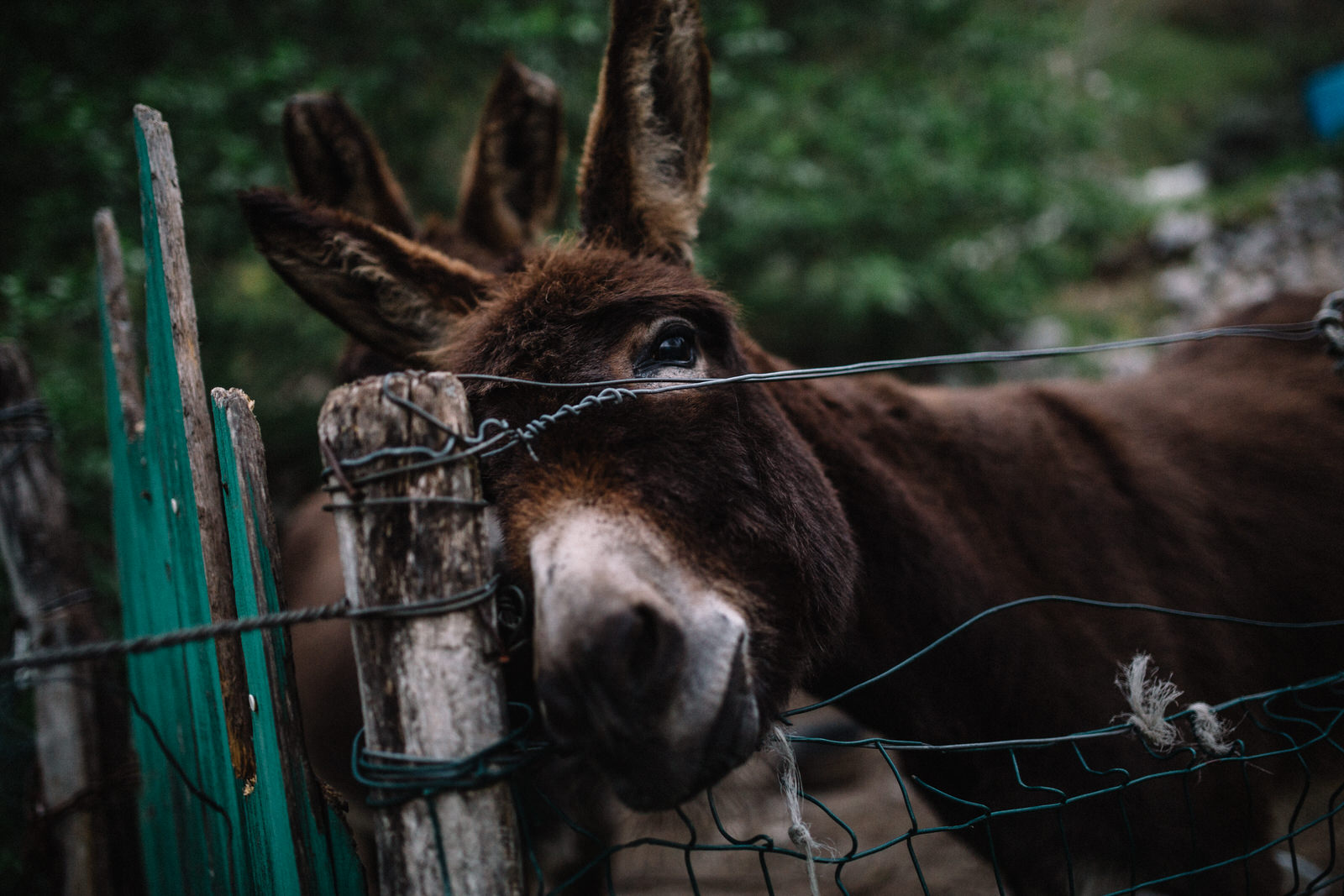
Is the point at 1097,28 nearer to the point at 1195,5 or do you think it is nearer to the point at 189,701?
the point at 1195,5

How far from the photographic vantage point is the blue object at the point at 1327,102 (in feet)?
32.8

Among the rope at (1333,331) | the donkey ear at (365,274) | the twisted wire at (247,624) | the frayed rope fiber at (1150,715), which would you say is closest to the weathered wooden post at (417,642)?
the twisted wire at (247,624)

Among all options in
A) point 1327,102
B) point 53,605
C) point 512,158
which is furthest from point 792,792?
point 1327,102

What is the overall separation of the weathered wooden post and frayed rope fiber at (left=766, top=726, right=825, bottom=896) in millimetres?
495

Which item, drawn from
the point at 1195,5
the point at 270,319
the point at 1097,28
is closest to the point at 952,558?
the point at 270,319

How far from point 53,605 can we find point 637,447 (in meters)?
2.64

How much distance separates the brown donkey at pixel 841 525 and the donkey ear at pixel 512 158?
65.3 inches

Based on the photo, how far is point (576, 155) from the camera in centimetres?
487

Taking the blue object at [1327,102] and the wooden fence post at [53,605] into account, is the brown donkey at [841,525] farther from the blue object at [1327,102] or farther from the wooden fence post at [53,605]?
the blue object at [1327,102]

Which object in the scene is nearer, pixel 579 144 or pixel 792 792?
pixel 792 792

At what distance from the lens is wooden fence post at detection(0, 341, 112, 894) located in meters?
2.45

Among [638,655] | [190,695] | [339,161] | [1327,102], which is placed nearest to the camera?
[638,655]

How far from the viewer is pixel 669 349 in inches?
59.9

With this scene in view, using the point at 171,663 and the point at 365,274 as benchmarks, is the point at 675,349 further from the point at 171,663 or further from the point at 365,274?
the point at 171,663
